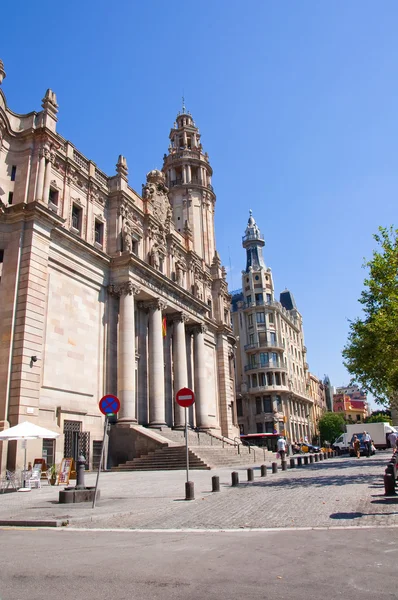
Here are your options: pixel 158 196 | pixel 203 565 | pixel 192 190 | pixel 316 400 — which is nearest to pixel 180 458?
pixel 203 565

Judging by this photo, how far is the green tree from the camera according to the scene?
3821 inches

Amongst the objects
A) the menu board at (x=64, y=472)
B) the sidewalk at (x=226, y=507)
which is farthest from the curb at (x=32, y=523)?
the menu board at (x=64, y=472)

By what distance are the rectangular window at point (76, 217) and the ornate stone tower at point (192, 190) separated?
77.1 ft

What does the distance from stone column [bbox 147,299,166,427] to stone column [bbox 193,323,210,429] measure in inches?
339

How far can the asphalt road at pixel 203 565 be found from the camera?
17.0 feet

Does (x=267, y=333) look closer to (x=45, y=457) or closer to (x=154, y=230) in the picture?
(x=154, y=230)

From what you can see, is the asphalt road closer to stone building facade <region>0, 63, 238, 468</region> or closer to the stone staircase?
stone building facade <region>0, 63, 238, 468</region>

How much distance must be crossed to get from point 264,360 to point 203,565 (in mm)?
72793

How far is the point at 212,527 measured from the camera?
9.45 m

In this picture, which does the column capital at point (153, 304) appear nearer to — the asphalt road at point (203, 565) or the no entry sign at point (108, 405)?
the no entry sign at point (108, 405)

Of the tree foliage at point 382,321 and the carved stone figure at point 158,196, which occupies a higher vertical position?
the carved stone figure at point 158,196

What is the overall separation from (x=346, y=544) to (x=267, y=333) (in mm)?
73547

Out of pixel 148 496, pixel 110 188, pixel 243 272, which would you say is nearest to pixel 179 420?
pixel 110 188

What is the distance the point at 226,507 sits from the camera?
1189 centimetres
